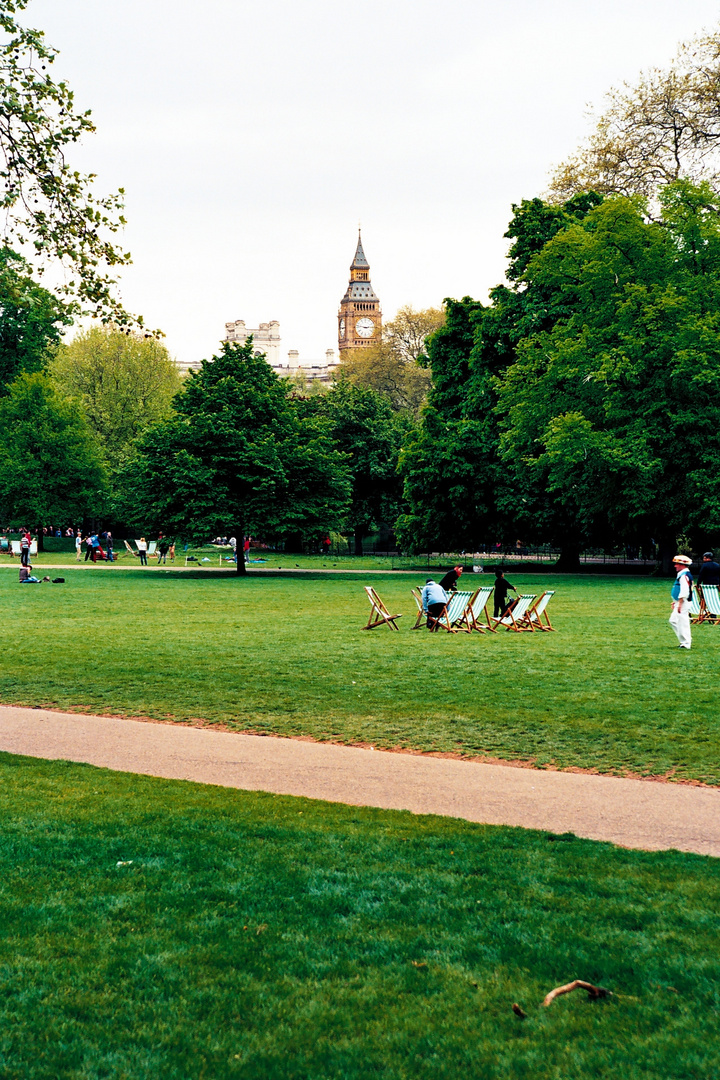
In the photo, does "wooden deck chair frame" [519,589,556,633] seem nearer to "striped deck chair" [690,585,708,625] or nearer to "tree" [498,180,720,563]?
"striped deck chair" [690,585,708,625]

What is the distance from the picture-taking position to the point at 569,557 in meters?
42.6

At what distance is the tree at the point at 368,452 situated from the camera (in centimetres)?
5684

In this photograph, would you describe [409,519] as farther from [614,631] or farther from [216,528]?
[614,631]

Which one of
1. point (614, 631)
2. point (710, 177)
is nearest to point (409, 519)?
point (710, 177)

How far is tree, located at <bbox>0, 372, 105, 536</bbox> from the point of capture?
5709 centimetres

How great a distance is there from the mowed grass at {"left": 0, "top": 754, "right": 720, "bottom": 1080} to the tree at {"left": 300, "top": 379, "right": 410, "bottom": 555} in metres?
50.4

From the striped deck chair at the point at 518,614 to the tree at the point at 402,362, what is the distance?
64545mm

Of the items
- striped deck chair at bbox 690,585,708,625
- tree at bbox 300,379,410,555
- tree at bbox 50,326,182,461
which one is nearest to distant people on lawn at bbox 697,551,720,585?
Result: striped deck chair at bbox 690,585,708,625

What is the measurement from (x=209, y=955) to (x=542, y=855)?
2293 millimetres

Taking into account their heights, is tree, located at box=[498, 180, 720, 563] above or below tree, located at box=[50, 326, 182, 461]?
below

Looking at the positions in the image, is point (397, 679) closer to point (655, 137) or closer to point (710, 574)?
point (710, 574)

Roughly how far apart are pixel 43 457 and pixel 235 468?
77.3ft

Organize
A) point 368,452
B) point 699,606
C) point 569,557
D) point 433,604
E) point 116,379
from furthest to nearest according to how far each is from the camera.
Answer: point 116,379 < point 368,452 < point 569,557 < point 699,606 < point 433,604

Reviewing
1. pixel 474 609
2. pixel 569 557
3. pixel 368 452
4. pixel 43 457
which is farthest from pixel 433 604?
pixel 43 457
